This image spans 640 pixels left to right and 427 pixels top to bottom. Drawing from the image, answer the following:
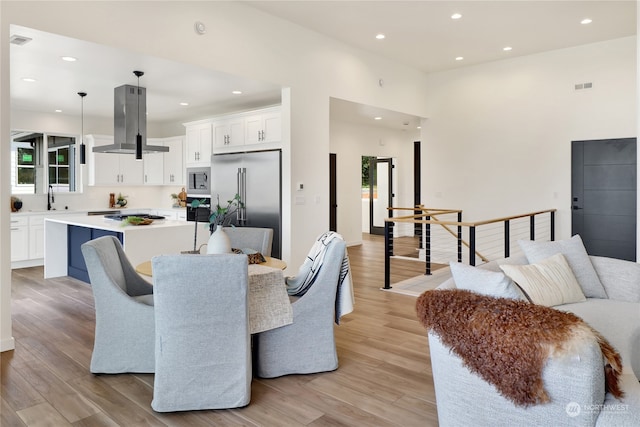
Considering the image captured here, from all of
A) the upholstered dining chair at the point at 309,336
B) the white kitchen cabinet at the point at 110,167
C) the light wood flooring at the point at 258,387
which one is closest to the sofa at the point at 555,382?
the light wood flooring at the point at 258,387

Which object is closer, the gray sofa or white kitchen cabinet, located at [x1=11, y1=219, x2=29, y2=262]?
the gray sofa

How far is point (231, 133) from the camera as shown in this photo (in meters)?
6.57

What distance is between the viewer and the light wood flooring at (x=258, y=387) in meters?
2.38

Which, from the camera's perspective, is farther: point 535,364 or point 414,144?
point 414,144

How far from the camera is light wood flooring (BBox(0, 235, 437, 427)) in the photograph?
2385 millimetres

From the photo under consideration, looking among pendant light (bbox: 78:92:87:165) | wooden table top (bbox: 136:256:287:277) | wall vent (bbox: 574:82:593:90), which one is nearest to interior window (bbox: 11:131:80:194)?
pendant light (bbox: 78:92:87:165)

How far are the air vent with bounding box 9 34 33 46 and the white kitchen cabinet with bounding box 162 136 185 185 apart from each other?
405cm

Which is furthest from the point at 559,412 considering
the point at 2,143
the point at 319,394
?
the point at 2,143

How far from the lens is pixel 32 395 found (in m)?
2.66

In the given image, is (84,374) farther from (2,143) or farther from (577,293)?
(577,293)

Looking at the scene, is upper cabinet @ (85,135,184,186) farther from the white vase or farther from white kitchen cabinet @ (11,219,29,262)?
the white vase

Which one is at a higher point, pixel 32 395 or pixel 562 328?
pixel 562 328

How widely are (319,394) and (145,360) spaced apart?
3.85 feet

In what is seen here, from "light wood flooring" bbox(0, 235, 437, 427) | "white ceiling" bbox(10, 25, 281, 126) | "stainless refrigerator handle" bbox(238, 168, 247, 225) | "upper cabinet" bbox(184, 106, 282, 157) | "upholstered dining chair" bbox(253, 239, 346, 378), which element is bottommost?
"light wood flooring" bbox(0, 235, 437, 427)
